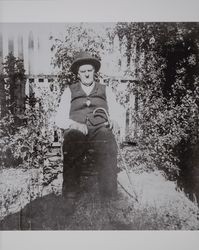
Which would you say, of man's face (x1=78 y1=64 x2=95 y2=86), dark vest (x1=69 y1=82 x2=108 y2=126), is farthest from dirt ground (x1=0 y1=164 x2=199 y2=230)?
man's face (x1=78 y1=64 x2=95 y2=86)

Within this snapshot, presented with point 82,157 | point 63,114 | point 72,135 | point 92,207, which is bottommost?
point 92,207

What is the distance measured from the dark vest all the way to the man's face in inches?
1.8

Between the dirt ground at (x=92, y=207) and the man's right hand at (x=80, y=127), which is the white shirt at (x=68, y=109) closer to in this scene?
the man's right hand at (x=80, y=127)

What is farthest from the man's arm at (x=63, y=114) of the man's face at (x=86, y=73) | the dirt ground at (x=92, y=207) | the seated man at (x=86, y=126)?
the dirt ground at (x=92, y=207)

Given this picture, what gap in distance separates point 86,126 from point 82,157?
7.5 inches

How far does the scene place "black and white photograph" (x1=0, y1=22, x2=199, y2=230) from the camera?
7.12 ft

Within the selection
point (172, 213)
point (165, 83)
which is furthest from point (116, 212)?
point (165, 83)

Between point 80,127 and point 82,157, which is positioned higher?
point 80,127

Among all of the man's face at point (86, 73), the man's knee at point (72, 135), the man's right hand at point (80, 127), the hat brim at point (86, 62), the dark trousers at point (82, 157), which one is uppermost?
the hat brim at point (86, 62)

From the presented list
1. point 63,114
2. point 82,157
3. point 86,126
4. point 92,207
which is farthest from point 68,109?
point 92,207

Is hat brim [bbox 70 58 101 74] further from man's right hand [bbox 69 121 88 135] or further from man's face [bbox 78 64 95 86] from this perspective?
man's right hand [bbox 69 121 88 135]

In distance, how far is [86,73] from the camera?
221 centimetres

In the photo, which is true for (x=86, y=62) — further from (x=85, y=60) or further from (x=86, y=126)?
(x=86, y=126)

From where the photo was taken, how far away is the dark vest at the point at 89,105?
2188 millimetres
